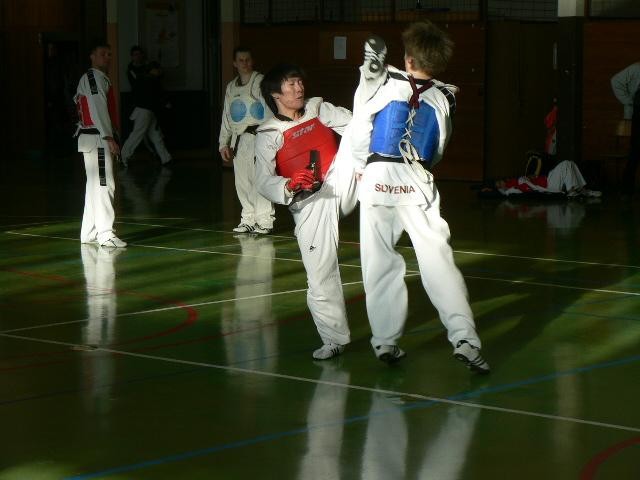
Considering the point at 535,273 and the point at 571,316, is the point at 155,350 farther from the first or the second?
the point at 535,273

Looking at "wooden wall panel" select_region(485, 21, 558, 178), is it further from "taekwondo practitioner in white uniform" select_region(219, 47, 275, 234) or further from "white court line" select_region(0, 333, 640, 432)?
"white court line" select_region(0, 333, 640, 432)

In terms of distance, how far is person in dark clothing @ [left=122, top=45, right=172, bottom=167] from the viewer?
22.5 m

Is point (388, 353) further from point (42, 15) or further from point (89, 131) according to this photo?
point (42, 15)

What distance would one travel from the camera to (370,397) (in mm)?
6566

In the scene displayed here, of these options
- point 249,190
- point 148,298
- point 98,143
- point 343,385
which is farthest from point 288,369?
point 249,190

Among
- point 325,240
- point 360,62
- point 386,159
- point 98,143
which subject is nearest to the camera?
point 386,159

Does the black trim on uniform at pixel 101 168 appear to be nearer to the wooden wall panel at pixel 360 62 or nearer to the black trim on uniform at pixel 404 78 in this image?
the black trim on uniform at pixel 404 78

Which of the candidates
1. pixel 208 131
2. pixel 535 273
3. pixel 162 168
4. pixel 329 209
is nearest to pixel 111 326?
pixel 329 209

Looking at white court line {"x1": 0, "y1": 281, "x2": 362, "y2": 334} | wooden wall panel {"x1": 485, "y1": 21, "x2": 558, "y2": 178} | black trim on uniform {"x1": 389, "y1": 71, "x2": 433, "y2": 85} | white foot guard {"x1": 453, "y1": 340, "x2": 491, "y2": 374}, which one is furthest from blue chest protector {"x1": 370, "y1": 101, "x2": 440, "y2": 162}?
wooden wall panel {"x1": 485, "y1": 21, "x2": 558, "y2": 178}

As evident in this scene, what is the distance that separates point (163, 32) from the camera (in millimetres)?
24656

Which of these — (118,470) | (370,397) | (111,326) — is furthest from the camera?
(111,326)

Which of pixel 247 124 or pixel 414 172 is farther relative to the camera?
pixel 247 124

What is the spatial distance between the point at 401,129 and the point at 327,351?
4.79ft

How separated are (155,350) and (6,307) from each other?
2.07 m
